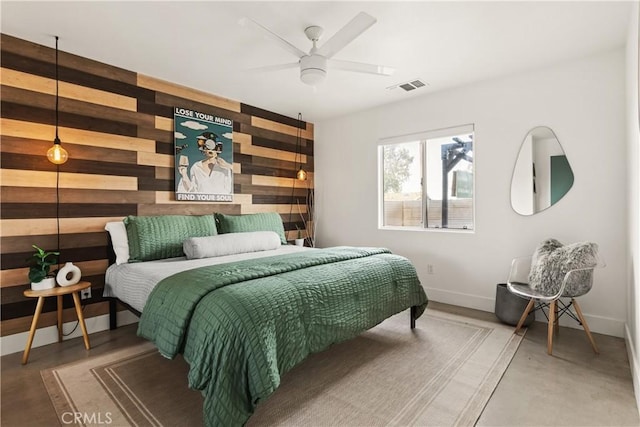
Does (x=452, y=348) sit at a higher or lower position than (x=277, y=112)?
lower

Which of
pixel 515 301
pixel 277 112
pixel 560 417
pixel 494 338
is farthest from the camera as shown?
pixel 277 112

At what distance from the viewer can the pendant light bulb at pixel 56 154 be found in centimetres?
270

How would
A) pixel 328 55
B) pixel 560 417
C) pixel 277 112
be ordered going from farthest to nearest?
pixel 277 112, pixel 328 55, pixel 560 417

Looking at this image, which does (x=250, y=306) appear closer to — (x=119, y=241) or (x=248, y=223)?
(x=119, y=241)

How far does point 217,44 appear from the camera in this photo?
280 centimetres

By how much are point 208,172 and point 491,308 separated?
11.6 ft

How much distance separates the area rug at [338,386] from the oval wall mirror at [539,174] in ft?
4.45

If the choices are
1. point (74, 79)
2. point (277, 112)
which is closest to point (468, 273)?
point (277, 112)

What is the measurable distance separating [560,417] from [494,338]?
1.09 meters

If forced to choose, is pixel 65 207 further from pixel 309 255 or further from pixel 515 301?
pixel 515 301

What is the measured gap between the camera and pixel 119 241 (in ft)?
9.75

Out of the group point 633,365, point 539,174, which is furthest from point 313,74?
point 633,365

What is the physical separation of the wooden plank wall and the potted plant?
18cm

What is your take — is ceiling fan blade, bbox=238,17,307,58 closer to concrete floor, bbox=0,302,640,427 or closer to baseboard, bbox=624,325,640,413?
concrete floor, bbox=0,302,640,427
